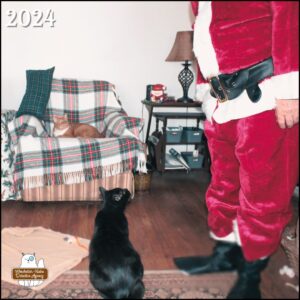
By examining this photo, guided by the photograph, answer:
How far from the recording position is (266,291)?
398mm

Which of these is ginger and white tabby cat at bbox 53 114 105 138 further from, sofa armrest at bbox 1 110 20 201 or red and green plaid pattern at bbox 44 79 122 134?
sofa armrest at bbox 1 110 20 201

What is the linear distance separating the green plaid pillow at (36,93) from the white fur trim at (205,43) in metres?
0.38

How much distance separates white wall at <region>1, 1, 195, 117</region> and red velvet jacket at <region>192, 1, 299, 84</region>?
64mm

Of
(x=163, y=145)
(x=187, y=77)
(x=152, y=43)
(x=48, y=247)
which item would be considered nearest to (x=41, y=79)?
(x=152, y=43)

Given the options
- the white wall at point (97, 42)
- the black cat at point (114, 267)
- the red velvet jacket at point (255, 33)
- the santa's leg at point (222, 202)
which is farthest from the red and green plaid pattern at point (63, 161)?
the red velvet jacket at point (255, 33)

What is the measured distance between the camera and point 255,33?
34cm

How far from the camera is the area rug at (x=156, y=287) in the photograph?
43 cm

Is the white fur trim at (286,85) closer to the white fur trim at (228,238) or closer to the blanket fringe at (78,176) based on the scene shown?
the white fur trim at (228,238)

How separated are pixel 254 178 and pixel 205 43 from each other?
0.67 ft

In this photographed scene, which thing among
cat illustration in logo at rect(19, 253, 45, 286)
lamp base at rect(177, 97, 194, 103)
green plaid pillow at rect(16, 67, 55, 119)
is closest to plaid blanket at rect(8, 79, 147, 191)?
green plaid pillow at rect(16, 67, 55, 119)

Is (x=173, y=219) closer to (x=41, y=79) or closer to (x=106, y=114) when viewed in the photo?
(x=41, y=79)

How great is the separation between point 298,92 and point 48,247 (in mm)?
544

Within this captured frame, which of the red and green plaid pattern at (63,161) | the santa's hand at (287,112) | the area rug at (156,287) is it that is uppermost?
the santa's hand at (287,112)

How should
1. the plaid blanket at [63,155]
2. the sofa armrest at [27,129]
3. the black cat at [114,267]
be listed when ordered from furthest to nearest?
the plaid blanket at [63,155] < the sofa armrest at [27,129] < the black cat at [114,267]
